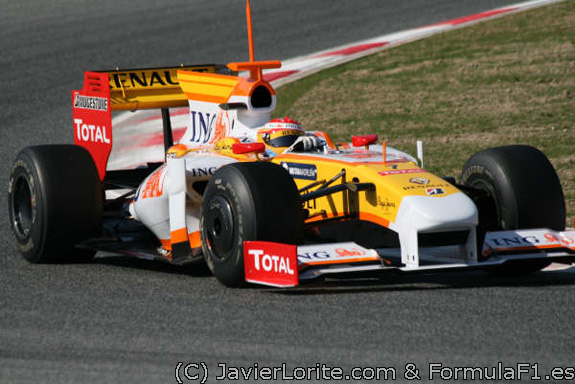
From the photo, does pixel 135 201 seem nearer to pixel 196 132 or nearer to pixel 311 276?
pixel 196 132

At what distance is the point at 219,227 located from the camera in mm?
7676

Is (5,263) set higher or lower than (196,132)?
lower

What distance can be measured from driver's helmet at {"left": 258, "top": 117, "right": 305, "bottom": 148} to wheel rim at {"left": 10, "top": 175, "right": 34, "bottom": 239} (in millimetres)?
2010

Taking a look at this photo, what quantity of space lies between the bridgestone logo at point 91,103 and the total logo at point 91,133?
0.46 ft

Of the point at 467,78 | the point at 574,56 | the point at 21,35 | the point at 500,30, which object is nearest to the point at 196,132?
the point at 467,78

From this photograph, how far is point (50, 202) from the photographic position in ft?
28.3

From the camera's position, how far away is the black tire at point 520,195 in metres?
7.89

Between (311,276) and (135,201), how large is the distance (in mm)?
2269

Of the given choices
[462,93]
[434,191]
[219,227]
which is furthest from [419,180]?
[462,93]

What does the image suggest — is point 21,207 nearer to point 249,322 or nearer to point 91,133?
point 91,133

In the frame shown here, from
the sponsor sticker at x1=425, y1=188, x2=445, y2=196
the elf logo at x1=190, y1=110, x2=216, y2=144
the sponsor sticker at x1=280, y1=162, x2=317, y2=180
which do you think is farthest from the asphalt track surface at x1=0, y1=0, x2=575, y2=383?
the elf logo at x1=190, y1=110, x2=216, y2=144

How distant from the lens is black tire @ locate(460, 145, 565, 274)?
25.9 ft

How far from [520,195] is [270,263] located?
1.95 m

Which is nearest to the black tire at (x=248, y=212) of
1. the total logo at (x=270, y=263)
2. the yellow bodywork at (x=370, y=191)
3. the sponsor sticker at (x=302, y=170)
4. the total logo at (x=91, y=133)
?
the total logo at (x=270, y=263)
